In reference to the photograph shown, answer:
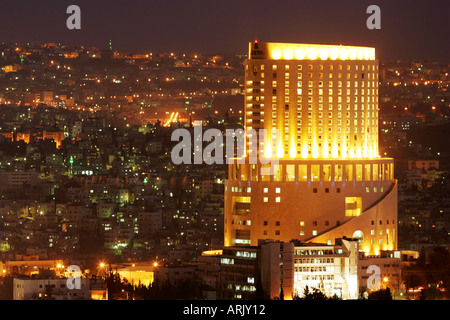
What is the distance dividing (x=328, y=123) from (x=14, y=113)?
165 feet

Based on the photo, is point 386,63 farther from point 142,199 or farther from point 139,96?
point 139,96

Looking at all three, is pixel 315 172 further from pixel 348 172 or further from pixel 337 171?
pixel 348 172

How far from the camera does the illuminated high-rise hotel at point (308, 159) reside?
154 feet

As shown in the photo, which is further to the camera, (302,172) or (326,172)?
(326,172)

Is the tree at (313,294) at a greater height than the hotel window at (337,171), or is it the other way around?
the hotel window at (337,171)

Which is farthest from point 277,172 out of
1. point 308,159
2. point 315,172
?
point 315,172

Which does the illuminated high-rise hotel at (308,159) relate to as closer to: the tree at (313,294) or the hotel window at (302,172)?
the hotel window at (302,172)

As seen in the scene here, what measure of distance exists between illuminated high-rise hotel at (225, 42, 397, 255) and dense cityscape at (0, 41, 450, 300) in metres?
1.43

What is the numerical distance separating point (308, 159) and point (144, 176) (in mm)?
32889

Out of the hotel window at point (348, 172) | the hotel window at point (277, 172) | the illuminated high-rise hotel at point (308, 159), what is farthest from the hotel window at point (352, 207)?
the hotel window at point (277, 172)

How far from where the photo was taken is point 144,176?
260ft

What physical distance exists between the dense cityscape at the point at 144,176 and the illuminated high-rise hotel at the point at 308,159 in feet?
4.68

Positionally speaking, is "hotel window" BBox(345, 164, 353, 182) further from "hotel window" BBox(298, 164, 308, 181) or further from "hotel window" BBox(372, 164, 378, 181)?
"hotel window" BBox(298, 164, 308, 181)

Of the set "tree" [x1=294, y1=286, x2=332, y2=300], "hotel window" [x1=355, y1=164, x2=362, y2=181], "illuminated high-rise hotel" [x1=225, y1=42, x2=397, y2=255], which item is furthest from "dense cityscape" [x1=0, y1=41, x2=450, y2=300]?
"hotel window" [x1=355, y1=164, x2=362, y2=181]
